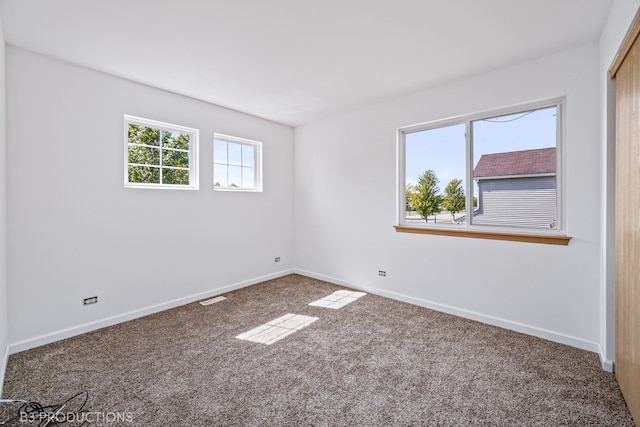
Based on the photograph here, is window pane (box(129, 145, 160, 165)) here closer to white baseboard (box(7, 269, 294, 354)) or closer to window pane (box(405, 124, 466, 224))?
white baseboard (box(7, 269, 294, 354))

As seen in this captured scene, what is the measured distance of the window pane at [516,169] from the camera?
107 inches

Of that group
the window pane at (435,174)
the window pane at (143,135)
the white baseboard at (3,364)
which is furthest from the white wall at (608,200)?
the white baseboard at (3,364)

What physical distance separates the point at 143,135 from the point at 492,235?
12.8ft

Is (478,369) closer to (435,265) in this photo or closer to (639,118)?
(435,265)

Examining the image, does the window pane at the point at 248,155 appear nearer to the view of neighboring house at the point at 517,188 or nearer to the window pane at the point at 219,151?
the window pane at the point at 219,151

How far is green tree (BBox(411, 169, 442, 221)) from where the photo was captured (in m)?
3.48

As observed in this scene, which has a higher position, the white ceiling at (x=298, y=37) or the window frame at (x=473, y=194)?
the white ceiling at (x=298, y=37)

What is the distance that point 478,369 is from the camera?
7.17ft

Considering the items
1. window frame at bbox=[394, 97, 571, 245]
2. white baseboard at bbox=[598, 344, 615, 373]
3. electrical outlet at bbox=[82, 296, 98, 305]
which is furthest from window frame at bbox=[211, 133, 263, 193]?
white baseboard at bbox=[598, 344, 615, 373]

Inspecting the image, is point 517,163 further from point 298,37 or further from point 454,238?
point 298,37

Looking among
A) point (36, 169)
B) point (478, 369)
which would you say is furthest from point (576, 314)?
point (36, 169)

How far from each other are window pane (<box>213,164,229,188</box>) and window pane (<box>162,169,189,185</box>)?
38cm

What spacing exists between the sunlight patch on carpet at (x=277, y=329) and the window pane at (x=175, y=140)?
92.7 inches

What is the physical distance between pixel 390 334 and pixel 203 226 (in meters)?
2.59
